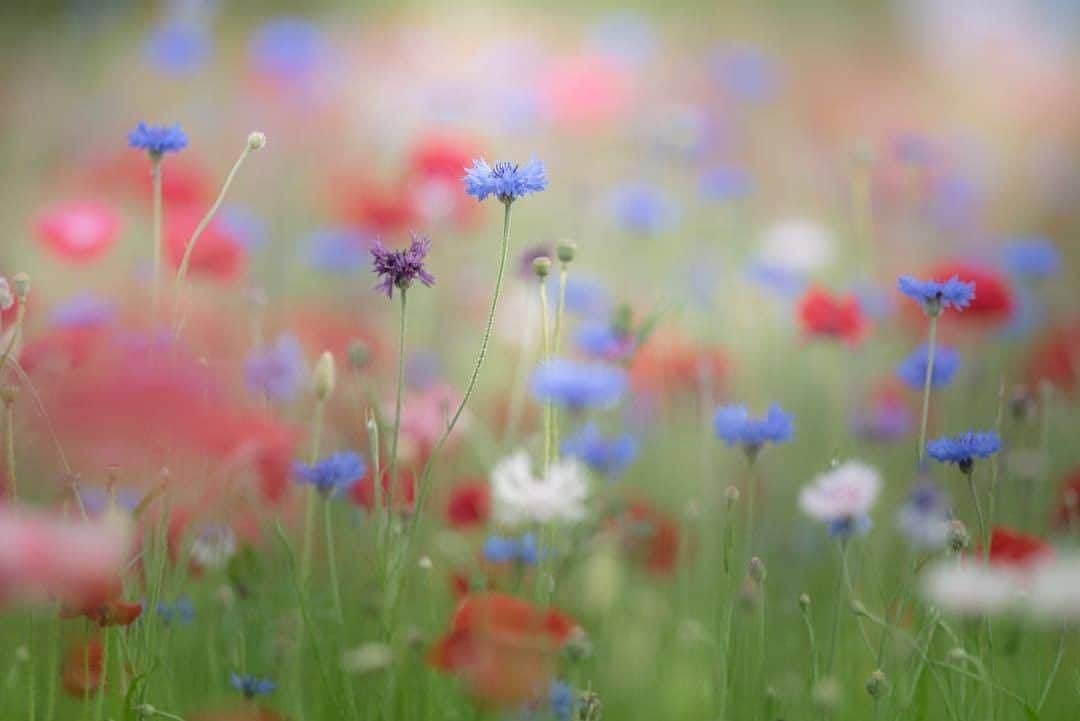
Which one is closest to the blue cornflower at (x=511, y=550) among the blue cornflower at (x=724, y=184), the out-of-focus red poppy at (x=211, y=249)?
the out-of-focus red poppy at (x=211, y=249)

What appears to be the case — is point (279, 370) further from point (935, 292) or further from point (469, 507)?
point (935, 292)

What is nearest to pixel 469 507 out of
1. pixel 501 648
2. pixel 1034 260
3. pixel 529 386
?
pixel 529 386

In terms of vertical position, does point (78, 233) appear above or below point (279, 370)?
above

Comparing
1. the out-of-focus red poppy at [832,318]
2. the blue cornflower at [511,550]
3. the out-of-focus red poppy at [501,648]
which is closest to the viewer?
the out-of-focus red poppy at [501,648]

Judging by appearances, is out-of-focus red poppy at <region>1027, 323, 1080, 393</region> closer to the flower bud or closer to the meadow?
the meadow

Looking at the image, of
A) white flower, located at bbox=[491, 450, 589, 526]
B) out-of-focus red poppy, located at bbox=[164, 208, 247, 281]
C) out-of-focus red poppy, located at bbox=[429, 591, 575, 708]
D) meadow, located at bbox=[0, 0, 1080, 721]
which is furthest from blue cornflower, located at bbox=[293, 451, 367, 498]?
out-of-focus red poppy, located at bbox=[164, 208, 247, 281]

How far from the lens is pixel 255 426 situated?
85 cm

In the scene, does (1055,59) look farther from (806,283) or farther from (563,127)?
(806,283)

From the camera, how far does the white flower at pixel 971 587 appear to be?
0.78 metres

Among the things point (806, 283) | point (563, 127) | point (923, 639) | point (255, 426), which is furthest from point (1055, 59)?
point (255, 426)

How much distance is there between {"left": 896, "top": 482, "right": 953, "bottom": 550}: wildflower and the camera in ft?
3.75

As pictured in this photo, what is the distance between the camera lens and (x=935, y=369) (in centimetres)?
116

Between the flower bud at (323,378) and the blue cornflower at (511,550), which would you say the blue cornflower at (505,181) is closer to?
the flower bud at (323,378)

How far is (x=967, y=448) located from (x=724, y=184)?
4.10 feet
